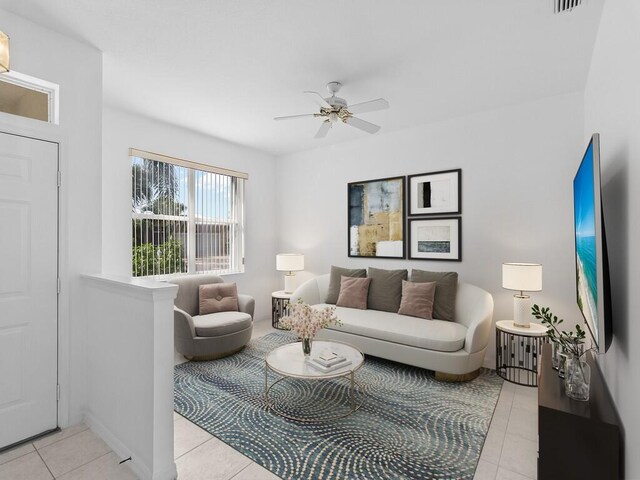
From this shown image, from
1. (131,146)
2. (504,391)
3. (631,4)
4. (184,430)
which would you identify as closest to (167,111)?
(131,146)

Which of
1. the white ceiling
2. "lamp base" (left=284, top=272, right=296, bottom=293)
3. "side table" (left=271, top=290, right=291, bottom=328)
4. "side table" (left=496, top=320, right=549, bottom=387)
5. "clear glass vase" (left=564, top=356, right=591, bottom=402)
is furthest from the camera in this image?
"lamp base" (left=284, top=272, right=296, bottom=293)

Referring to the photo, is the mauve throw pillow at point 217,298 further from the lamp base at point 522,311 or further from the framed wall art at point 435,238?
the lamp base at point 522,311

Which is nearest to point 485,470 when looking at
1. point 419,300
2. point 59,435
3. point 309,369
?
point 309,369

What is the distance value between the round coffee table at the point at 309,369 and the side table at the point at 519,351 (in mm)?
1485

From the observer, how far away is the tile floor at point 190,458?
73.2 inches

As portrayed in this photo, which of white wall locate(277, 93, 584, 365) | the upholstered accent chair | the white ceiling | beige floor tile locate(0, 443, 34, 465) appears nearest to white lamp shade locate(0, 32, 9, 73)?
the white ceiling

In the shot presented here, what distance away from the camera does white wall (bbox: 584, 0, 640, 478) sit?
1339 millimetres

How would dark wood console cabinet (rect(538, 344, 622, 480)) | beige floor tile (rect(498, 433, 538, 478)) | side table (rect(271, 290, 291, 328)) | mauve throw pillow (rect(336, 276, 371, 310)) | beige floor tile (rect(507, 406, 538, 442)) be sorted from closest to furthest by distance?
dark wood console cabinet (rect(538, 344, 622, 480)) < beige floor tile (rect(498, 433, 538, 478)) < beige floor tile (rect(507, 406, 538, 442)) < mauve throw pillow (rect(336, 276, 371, 310)) < side table (rect(271, 290, 291, 328))

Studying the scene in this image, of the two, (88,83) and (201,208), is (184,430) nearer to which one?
(88,83)

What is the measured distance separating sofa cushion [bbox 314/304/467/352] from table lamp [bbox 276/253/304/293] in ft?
3.97

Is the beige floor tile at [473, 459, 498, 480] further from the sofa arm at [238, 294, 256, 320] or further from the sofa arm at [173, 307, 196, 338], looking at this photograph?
the sofa arm at [238, 294, 256, 320]

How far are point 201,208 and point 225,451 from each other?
3.25 m

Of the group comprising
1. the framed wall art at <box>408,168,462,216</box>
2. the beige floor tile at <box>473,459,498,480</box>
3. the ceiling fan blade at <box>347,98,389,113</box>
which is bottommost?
the beige floor tile at <box>473,459,498,480</box>

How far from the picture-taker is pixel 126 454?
1.98 m
